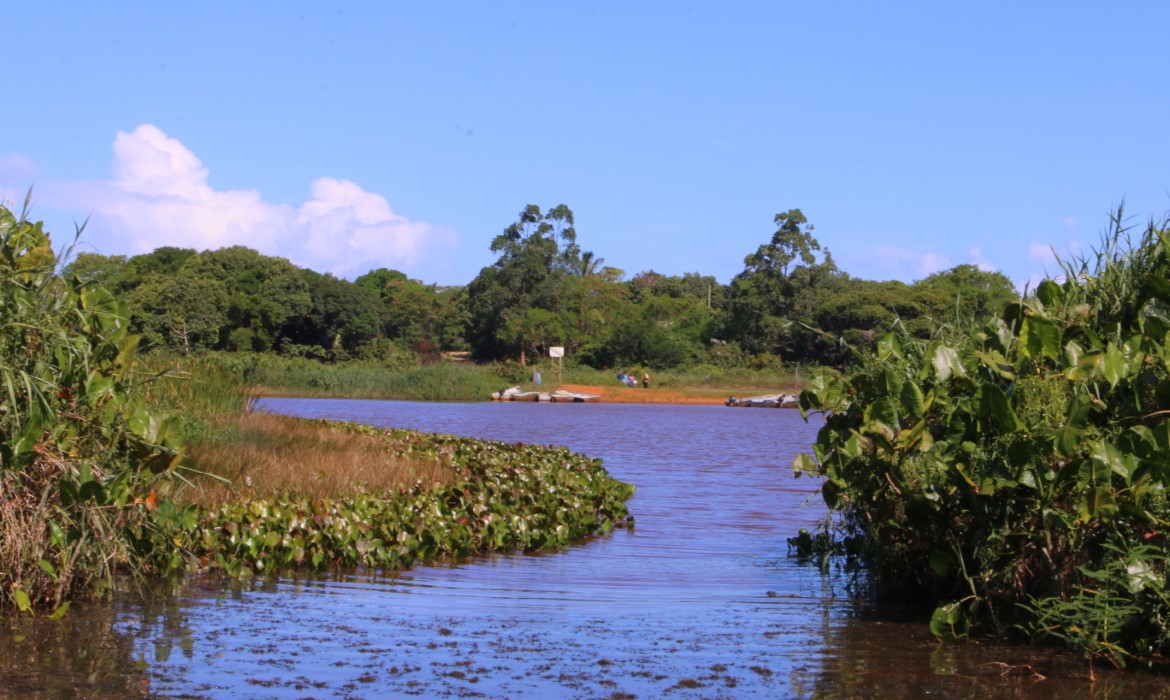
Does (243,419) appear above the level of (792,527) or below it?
above

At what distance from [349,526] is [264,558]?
0.85m

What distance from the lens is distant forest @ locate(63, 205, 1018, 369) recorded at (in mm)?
65250

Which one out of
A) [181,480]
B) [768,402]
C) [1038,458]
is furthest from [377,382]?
[1038,458]

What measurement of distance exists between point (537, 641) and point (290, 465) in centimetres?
559

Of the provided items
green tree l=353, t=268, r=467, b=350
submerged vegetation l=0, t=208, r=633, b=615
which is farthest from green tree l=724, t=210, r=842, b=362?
submerged vegetation l=0, t=208, r=633, b=615

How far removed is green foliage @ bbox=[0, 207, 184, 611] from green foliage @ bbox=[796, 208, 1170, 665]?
16.0 feet

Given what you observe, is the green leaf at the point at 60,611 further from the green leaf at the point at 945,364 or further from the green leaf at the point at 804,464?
the green leaf at the point at 945,364

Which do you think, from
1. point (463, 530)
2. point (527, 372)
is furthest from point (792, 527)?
point (527, 372)

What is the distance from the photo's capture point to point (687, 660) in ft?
24.5

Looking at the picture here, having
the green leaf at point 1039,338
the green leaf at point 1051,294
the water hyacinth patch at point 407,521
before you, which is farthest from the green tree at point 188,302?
the green leaf at point 1039,338

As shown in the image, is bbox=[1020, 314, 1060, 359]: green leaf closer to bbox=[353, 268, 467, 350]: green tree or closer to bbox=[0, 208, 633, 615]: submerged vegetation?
bbox=[0, 208, 633, 615]: submerged vegetation

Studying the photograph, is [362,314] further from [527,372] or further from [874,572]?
[874,572]

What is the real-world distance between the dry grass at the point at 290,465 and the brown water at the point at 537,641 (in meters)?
1.57

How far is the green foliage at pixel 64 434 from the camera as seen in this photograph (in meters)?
7.38
